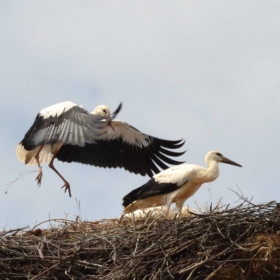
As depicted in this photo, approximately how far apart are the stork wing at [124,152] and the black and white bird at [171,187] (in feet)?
2.81

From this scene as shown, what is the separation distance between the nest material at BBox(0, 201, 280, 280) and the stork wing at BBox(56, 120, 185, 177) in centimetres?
325

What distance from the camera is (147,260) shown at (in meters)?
9.77

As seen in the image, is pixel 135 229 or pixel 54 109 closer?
pixel 135 229

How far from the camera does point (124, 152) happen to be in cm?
1377

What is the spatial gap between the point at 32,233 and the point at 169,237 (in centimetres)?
151

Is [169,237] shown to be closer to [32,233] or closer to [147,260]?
Result: [147,260]

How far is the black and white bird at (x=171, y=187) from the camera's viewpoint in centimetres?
1250

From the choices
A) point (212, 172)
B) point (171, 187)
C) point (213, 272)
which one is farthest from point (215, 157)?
point (213, 272)

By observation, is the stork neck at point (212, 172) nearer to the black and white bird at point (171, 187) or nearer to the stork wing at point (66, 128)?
the black and white bird at point (171, 187)

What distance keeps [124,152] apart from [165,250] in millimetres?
4092

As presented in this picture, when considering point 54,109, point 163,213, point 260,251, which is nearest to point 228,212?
point 260,251

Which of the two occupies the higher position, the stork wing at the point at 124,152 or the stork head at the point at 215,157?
the stork wing at the point at 124,152

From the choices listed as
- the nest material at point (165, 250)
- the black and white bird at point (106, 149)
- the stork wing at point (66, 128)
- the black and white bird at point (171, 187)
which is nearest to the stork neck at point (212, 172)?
the black and white bird at point (171, 187)

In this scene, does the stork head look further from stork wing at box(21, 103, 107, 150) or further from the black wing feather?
stork wing at box(21, 103, 107, 150)
